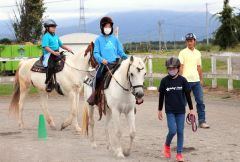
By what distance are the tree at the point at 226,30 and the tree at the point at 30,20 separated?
17.5 m

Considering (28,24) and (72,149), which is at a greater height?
(28,24)

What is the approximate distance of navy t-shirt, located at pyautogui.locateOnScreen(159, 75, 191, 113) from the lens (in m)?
7.97

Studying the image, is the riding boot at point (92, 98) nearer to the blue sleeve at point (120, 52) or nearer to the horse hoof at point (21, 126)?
the blue sleeve at point (120, 52)

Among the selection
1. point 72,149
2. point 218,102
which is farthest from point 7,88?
point 72,149

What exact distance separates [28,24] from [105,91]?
4049cm

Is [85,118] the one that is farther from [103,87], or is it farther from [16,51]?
[16,51]

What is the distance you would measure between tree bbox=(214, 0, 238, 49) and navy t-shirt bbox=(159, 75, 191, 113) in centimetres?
4067

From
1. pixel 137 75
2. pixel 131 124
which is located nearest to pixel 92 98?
pixel 131 124

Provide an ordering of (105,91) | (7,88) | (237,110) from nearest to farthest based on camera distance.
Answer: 1. (105,91)
2. (237,110)
3. (7,88)

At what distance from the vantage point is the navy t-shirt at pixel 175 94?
314 inches

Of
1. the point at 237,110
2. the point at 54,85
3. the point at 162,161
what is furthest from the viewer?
the point at 237,110

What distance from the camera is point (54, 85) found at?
38.1ft

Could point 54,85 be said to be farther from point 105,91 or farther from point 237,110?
point 237,110

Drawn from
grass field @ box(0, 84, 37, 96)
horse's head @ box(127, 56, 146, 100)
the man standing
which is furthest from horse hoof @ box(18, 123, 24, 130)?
grass field @ box(0, 84, 37, 96)
